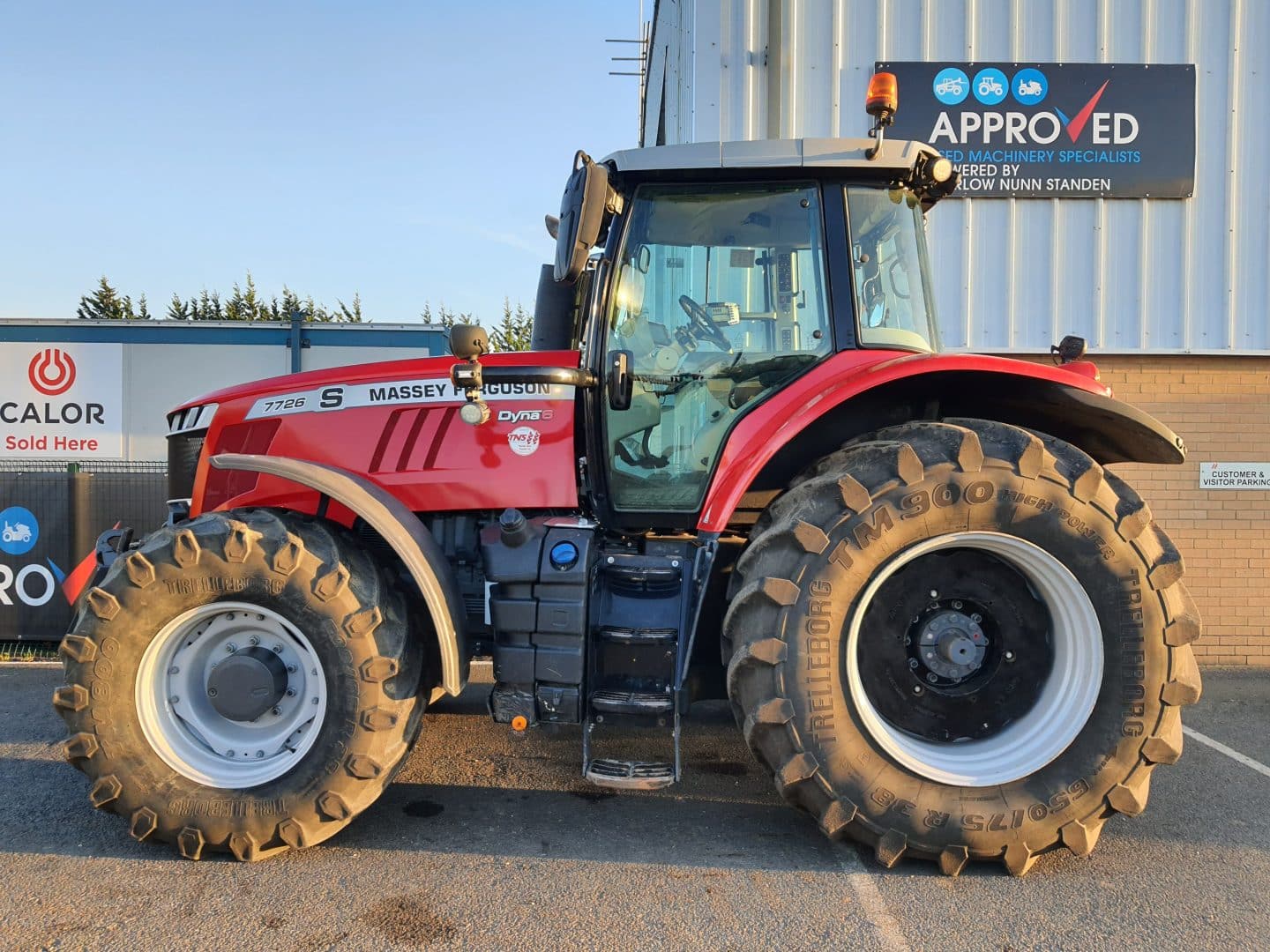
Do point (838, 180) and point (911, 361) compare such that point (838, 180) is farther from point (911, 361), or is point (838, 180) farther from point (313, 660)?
point (313, 660)

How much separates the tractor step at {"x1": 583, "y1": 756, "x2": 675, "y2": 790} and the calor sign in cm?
1105

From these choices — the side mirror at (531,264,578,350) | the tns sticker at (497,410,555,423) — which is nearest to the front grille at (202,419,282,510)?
the tns sticker at (497,410,555,423)

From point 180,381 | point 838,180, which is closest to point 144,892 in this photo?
point 838,180

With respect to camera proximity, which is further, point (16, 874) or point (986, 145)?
point (986, 145)

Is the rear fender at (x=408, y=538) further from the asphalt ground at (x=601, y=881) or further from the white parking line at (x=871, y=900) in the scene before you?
the white parking line at (x=871, y=900)

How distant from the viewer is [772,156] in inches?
132

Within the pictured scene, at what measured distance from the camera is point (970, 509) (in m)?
2.98

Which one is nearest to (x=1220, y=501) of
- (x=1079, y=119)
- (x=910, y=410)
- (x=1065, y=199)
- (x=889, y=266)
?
(x=1065, y=199)

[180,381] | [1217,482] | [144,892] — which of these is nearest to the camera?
[144,892]

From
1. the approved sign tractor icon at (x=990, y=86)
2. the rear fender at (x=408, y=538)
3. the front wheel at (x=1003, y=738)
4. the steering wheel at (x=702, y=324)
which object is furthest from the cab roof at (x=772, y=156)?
the approved sign tractor icon at (x=990, y=86)

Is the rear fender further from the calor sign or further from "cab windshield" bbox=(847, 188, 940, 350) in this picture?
the calor sign

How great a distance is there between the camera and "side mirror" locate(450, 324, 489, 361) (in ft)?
10.5

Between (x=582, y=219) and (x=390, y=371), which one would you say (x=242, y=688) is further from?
(x=582, y=219)

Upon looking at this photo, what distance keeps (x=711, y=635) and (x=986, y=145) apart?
16.2 ft
